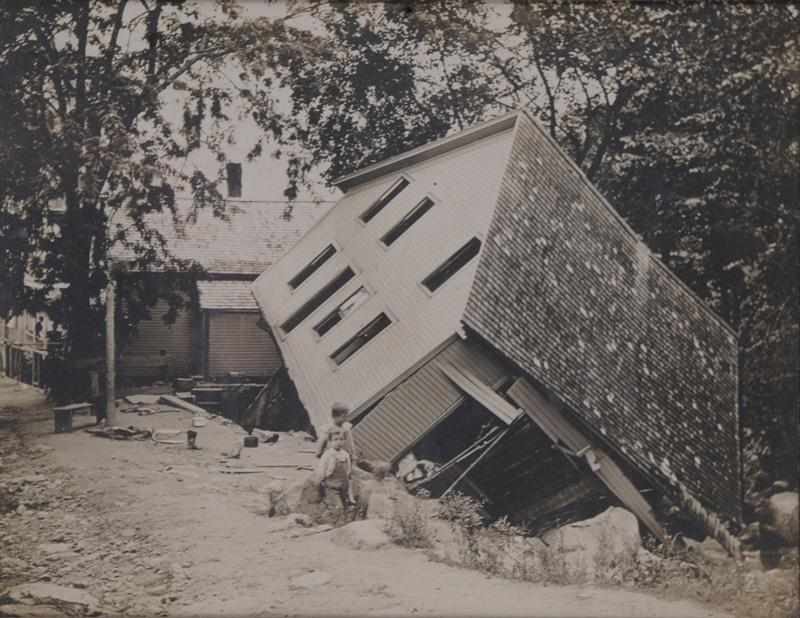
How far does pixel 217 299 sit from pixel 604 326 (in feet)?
11.2

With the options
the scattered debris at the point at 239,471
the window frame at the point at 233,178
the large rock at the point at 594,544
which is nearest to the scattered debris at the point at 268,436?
the scattered debris at the point at 239,471

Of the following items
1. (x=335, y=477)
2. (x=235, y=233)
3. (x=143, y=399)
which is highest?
(x=235, y=233)

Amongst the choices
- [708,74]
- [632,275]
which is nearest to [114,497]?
[632,275]

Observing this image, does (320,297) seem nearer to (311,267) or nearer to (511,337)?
(311,267)

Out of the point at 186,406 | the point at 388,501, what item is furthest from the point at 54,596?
the point at 388,501

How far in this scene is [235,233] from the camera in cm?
608

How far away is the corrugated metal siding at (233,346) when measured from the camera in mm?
5941

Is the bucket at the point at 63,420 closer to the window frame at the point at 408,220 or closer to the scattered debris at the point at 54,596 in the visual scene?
the scattered debris at the point at 54,596

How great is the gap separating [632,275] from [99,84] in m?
4.71

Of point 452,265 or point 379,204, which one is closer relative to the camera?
point 452,265

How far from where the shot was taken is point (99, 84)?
5.08 m

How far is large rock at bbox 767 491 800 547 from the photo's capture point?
194 inches

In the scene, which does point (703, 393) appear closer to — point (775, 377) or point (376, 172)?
point (775, 377)

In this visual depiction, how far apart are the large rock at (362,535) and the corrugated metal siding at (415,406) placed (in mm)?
629
